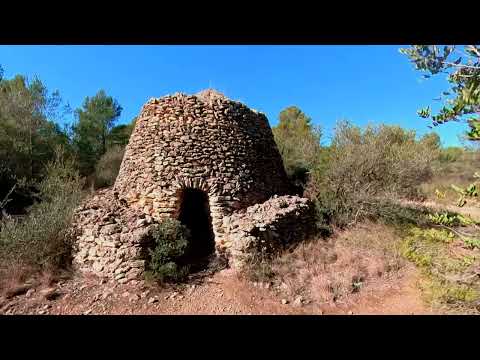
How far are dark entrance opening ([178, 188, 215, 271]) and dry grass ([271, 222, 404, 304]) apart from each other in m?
2.03

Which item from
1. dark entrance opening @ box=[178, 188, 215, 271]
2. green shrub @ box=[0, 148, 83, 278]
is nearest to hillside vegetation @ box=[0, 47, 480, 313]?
green shrub @ box=[0, 148, 83, 278]

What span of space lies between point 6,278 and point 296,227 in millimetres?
6002

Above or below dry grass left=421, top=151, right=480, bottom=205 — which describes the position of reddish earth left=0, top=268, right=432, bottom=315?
below

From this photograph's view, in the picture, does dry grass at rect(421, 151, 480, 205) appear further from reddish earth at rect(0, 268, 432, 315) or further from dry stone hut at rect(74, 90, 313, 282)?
reddish earth at rect(0, 268, 432, 315)

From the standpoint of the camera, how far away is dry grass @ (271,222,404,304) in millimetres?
4578

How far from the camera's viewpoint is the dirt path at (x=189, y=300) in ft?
13.3

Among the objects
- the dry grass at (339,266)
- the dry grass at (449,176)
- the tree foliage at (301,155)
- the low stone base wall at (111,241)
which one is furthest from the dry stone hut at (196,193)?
the dry grass at (449,176)

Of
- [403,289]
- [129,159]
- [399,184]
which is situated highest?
[129,159]

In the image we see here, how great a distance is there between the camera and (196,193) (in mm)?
7496

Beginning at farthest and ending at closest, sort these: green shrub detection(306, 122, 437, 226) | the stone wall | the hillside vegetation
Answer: green shrub detection(306, 122, 437, 226) < the stone wall < the hillside vegetation
